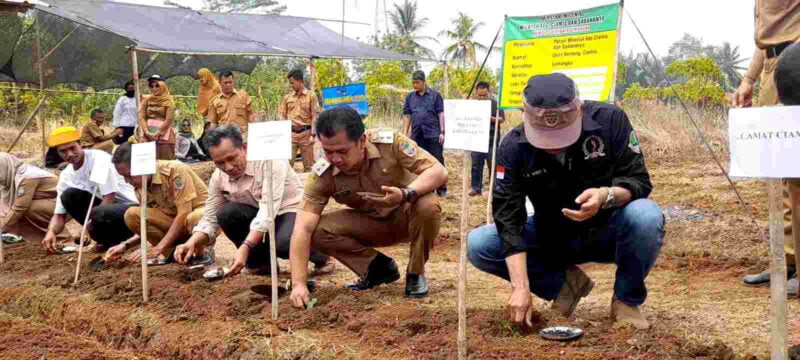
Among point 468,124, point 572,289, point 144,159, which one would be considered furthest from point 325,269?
point 468,124

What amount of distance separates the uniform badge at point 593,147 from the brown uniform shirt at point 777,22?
1.39 m

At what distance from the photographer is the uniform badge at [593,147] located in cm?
278

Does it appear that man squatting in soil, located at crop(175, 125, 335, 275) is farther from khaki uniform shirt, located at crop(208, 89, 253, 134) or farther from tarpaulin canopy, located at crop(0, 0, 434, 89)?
khaki uniform shirt, located at crop(208, 89, 253, 134)

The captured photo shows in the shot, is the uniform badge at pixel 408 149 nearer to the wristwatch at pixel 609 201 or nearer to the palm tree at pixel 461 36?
the wristwatch at pixel 609 201

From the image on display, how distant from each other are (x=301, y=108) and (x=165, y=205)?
166 inches

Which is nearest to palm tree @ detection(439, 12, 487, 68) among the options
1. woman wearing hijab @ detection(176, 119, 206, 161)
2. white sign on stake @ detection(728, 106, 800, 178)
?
woman wearing hijab @ detection(176, 119, 206, 161)

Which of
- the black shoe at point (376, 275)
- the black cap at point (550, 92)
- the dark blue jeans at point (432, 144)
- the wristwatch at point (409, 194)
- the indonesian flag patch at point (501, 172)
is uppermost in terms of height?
the black cap at point (550, 92)

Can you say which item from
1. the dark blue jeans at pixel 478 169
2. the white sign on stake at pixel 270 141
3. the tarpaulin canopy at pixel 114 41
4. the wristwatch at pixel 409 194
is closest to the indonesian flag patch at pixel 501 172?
the wristwatch at pixel 409 194

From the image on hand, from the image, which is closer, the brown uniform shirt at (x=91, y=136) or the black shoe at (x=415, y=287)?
the black shoe at (x=415, y=287)

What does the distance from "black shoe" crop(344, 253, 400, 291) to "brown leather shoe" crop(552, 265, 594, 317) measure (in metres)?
1.24

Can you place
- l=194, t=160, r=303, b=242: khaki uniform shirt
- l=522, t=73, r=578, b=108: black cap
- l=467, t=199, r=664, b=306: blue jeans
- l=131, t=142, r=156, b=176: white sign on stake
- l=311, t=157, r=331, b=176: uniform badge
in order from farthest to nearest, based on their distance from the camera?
l=194, t=160, r=303, b=242: khaki uniform shirt
l=131, t=142, r=156, b=176: white sign on stake
l=311, t=157, r=331, b=176: uniform badge
l=467, t=199, r=664, b=306: blue jeans
l=522, t=73, r=578, b=108: black cap

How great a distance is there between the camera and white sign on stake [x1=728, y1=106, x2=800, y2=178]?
179 centimetres

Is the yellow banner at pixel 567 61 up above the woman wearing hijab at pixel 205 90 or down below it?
above

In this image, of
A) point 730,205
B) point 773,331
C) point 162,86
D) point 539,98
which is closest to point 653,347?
point 773,331
